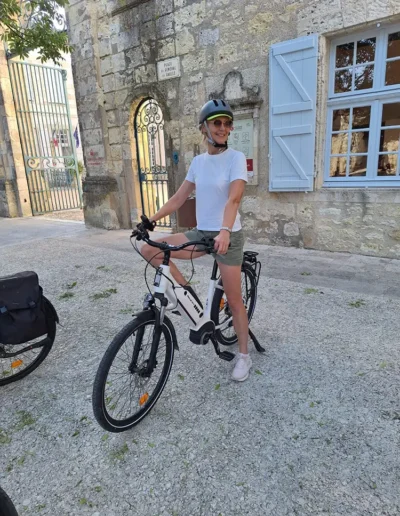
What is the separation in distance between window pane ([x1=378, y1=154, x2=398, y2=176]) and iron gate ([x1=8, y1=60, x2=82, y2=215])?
30.6ft

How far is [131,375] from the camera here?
2.08 metres

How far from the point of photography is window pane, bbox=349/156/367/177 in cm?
497

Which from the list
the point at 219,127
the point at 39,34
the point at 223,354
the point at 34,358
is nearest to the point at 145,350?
the point at 223,354

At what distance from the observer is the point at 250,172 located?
567 centimetres

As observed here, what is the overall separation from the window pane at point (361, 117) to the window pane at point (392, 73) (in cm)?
37

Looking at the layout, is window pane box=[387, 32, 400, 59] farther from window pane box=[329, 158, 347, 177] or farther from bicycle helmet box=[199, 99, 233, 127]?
bicycle helmet box=[199, 99, 233, 127]

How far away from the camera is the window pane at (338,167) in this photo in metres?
5.14

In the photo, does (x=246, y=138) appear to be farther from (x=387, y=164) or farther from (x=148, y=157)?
(x=148, y=157)

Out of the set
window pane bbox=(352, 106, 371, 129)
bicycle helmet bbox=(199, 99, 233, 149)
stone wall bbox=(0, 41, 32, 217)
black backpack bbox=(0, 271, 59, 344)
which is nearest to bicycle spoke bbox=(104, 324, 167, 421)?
black backpack bbox=(0, 271, 59, 344)

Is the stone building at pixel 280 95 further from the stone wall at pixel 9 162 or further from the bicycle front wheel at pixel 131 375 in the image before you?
the stone wall at pixel 9 162

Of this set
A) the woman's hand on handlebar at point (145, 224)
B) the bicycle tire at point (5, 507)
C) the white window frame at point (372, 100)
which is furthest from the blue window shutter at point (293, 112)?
the bicycle tire at point (5, 507)

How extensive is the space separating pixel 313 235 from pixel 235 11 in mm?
3595

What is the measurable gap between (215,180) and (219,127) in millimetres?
314

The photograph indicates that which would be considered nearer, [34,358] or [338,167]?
[34,358]
